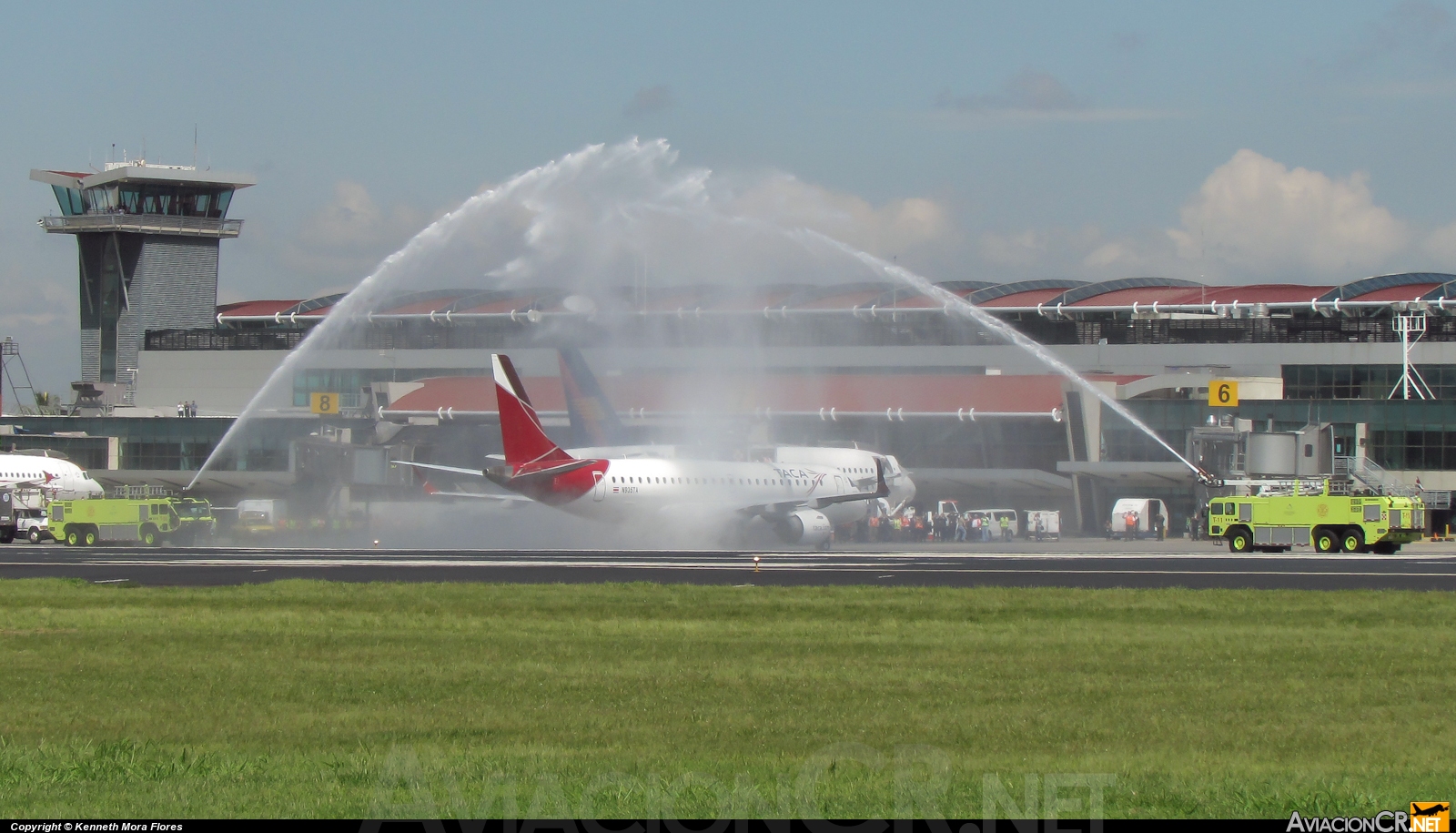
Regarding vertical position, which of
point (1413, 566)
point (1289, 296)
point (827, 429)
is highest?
point (1289, 296)

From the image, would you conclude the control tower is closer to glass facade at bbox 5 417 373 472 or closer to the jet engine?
glass facade at bbox 5 417 373 472

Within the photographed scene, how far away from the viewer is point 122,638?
2511cm

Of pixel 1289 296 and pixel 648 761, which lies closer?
pixel 648 761

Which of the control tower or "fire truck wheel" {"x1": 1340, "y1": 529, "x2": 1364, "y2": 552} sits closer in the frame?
"fire truck wheel" {"x1": 1340, "y1": 529, "x2": 1364, "y2": 552}

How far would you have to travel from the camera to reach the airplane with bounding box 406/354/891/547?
189 ft

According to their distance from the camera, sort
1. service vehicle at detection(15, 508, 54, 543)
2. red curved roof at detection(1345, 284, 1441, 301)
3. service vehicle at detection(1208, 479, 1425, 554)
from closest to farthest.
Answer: service vehicle at detection(1208, 479, 1425, 554) → service vehicle at detection(15, 508, 54, 543) → red curved roof at detection(1345, 284, 1441, 301)

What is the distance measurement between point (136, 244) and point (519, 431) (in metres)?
103

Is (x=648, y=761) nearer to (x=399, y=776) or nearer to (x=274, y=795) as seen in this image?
(x=399, y=776)

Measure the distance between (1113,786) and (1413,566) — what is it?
128 ft

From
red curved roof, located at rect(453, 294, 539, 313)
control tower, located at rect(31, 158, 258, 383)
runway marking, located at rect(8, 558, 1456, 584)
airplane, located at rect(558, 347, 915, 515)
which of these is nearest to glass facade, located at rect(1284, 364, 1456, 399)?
airplane, located at rect(558, 347, 915, 515)

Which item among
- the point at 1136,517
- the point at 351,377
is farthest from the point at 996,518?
the point at 351,377

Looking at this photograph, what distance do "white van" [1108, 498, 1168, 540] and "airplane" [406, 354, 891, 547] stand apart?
21902 mm

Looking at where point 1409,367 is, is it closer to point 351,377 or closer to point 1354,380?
point 1354,380

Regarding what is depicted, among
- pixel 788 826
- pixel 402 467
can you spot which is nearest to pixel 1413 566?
pixel 788 826
